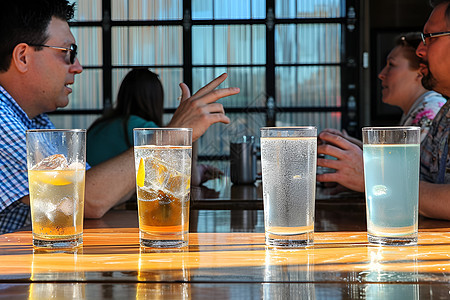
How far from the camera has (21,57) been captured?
72.3 inches

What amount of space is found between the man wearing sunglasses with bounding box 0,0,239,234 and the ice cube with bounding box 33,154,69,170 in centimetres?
53

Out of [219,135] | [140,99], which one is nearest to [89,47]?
[219,135]

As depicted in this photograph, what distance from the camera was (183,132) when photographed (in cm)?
88

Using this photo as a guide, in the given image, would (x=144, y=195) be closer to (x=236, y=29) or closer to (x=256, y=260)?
(x=256, y=260)

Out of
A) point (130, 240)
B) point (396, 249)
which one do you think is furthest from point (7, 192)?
point (396, 249)

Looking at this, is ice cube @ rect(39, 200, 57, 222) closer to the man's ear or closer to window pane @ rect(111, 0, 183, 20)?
the man's ear

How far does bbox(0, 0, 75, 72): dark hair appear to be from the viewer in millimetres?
1807

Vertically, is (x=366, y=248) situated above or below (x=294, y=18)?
below

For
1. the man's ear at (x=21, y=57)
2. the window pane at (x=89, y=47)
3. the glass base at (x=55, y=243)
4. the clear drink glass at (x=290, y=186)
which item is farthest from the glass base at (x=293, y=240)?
the window pane at (x=89, y=47)

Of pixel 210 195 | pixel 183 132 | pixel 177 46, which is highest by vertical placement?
pixel 177 46

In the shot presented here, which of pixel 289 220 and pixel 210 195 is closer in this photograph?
pixel 289 220

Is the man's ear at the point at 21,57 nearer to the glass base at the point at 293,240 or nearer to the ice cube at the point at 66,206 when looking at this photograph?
the ice cube at the point at 66,206

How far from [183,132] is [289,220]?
20cm

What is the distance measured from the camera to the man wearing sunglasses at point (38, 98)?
1.55 metres
